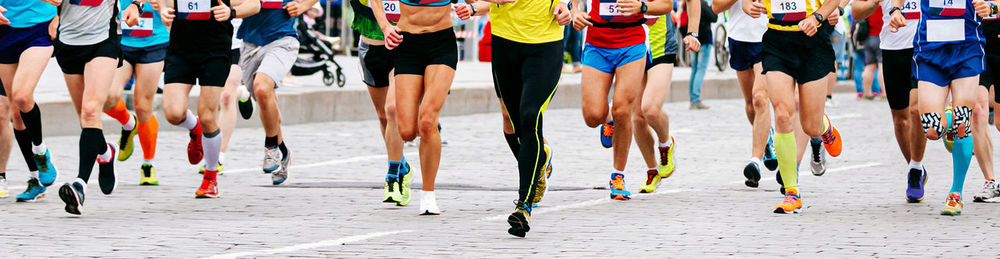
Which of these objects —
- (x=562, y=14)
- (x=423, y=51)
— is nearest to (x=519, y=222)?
(x=562, y=14)

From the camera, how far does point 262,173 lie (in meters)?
12.6

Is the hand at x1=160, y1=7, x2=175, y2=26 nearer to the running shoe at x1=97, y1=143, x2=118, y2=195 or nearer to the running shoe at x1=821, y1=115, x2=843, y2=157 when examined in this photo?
the running shoe at x1=97, y1=143, x2=118, y2=195

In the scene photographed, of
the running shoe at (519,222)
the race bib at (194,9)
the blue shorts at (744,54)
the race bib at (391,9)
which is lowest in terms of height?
the blue shorts at (744,54)

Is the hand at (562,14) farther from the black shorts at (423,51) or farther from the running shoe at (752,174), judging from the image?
the running shoe at (752,174)

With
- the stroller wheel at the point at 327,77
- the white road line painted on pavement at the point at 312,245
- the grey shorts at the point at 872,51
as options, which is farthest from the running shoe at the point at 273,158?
the grey shorts at the point at 872,51

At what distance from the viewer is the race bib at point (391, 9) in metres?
9.93

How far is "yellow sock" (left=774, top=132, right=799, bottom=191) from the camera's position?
9867 mm

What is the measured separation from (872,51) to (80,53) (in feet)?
47.1

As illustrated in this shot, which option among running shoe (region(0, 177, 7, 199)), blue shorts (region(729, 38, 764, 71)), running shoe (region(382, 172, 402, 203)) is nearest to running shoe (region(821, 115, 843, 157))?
blue shorts (region(729, 38, 764, 71))

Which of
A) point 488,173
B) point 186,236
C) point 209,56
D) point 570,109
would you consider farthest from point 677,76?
point 186,236

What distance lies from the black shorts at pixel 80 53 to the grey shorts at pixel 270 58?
1553mm

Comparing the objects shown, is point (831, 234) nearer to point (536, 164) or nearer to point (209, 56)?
point (536, 164)

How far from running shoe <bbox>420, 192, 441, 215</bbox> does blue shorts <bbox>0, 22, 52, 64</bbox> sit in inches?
94.8

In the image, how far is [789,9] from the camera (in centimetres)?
972
